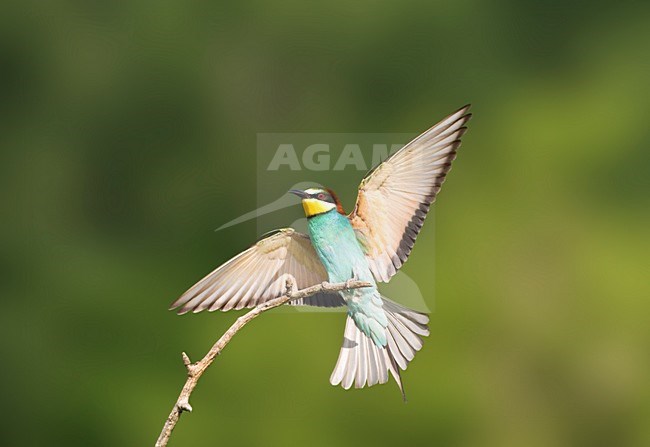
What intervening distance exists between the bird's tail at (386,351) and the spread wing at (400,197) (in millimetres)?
131

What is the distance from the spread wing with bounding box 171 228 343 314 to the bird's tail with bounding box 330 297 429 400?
0.34ft

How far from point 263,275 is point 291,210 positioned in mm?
1010

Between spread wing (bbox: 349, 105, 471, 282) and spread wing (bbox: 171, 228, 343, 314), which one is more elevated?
spread wing (bbox: 349, 105, 471, 282)

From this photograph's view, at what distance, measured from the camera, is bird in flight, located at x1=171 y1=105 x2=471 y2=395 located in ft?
4.69

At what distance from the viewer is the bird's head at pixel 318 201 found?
1.50m

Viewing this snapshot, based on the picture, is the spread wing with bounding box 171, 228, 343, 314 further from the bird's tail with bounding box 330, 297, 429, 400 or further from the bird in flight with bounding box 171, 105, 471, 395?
the bird's tail with bounding box 330, 297, 429, 400

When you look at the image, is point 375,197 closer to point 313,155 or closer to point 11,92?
point 313,155

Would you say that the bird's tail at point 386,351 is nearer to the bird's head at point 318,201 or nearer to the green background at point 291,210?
the bird's head at point 318,201

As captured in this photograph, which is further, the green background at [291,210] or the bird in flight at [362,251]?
the green background at [291,210]

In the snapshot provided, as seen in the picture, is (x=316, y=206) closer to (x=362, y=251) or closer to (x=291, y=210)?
(x=362, y=251)

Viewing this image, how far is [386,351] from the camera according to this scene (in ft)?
5.25

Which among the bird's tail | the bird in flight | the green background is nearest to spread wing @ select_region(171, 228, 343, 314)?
the bird in flight

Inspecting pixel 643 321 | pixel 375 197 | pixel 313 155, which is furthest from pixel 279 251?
pixel 643 321

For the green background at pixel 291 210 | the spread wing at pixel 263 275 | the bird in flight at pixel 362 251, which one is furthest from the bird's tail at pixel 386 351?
the green background at pixel 291 210
